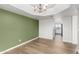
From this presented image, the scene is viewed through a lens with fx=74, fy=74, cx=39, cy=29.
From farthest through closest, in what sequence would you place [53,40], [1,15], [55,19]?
1. [53,40]
2. [1,15]
3. [55,19]

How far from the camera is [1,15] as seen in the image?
7.22ft
